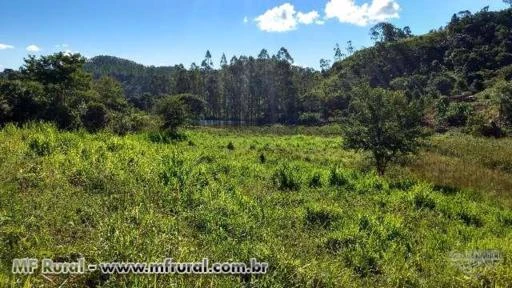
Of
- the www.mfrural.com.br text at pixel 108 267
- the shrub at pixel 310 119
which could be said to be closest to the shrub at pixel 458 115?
the shrub at pixel 310 119

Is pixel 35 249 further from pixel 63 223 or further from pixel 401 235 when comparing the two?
pixel 401 235

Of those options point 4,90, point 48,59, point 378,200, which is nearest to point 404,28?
point 48,59

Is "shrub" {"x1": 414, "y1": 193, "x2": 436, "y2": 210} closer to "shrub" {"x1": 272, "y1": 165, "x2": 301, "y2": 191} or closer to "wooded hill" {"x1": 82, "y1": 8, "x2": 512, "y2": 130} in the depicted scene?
"shrub" {"x1": 272, "y1": 165, "x2": 301, "y2": 191}

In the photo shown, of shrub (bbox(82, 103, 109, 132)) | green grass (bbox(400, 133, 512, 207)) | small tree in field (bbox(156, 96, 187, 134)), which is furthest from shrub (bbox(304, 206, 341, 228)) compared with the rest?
shrub (bbox(82, 103, 109, 132))

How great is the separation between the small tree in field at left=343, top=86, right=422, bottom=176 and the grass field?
3.22 metres

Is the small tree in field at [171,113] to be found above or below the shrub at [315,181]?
above

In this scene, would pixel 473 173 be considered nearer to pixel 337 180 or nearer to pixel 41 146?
pixel 337 180

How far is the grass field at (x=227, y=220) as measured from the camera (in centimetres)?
624

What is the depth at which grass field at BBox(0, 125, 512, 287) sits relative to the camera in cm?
624

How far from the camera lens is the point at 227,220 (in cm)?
859

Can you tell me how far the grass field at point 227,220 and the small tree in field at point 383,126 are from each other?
322 cm

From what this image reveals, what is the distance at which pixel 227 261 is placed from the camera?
6.51 meters

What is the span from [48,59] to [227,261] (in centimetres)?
5226

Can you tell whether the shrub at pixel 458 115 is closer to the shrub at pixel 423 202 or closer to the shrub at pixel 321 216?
the shrub at pixel 423 202
